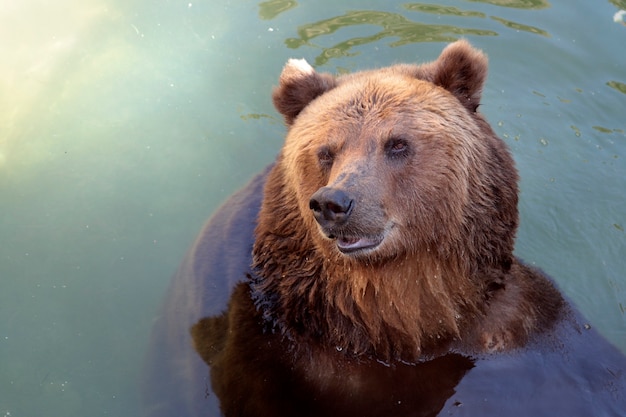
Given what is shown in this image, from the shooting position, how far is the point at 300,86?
5.07 metres

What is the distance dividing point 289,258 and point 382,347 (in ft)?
2.67

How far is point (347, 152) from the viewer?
4465 mm

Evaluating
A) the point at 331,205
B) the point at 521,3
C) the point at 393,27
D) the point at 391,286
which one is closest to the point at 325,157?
the point at 331,205

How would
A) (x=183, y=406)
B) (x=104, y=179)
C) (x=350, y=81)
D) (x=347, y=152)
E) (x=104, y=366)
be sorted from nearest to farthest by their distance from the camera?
(x=347, y=152), (x=350, y=81), (x=183, y=406), (x=104, y=366), (x=104, y=179)

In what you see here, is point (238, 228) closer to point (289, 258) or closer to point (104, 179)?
point (289, 258)

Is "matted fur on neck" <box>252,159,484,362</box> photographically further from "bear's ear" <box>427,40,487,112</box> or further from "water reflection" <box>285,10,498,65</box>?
"water reflection" <box>285,10,498,65</box>

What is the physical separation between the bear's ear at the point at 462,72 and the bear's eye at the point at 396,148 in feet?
2.12

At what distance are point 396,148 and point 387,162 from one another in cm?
11

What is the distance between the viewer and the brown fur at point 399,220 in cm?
444

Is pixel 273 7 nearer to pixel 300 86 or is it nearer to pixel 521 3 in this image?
pixel 521 3

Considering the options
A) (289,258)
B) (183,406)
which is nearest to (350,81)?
(289,258)

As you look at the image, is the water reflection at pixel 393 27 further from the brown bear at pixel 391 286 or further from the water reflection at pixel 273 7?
the brown bear at pixel 391 286

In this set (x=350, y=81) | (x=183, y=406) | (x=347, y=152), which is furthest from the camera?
(x=183, y=406)

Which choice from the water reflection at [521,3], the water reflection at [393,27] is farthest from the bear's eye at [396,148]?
the water reflection at [521,3]
